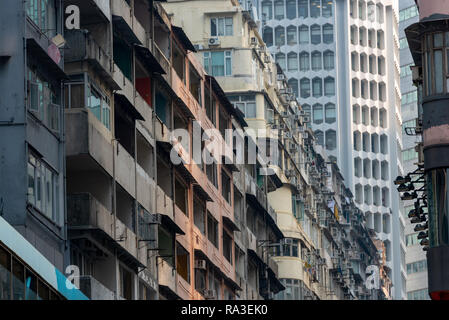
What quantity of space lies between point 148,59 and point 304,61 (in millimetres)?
113657

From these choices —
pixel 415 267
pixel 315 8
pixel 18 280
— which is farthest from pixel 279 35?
pixel 18 280

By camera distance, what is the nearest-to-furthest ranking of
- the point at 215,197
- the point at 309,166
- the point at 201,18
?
the point at 215,197 → the point at 201,18 → the point at 309,166

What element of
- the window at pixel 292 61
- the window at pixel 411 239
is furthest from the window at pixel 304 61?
the window at pixel 411 239

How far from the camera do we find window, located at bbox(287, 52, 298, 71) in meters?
165

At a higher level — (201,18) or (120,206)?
(201,18)

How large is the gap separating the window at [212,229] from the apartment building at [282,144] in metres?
13.7

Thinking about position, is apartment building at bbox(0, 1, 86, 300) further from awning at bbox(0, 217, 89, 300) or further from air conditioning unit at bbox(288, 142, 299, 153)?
air conditioning unit at bbox(288, 142, 299, 153)

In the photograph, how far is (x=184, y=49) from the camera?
61.4 meters

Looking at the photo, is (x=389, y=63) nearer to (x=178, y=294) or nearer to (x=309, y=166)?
(x=309, y=166)

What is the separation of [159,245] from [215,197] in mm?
11183

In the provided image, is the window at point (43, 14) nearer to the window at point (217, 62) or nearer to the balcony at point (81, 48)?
the balcony at point (81, 48)

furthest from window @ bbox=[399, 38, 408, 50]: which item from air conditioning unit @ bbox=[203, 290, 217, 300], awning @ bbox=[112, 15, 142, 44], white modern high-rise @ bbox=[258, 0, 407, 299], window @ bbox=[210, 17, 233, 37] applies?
awning @ bbox=[112, 15, 142, 44]

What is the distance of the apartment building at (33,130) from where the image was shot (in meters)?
37.6

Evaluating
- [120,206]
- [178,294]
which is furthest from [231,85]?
[120,206]
